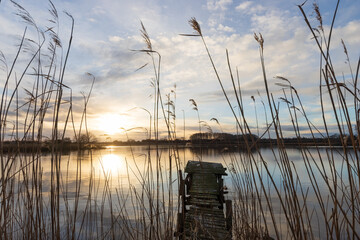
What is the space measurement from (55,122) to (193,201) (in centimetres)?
365

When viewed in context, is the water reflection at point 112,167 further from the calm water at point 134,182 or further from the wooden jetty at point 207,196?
the wooden jetty at point 207,196

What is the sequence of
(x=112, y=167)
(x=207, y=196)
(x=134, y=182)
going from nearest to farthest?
(x=207, y=196)
(x=134, y=182)
(x=112, y=167)

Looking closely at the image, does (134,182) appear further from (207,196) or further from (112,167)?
(112,167)

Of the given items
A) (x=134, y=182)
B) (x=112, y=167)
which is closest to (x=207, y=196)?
(x=134, y=182)

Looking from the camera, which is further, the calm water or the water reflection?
the water reflection

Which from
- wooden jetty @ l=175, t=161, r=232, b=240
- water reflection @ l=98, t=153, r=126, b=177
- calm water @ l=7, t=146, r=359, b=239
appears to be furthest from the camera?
wooden jetty @ l=175, t=161, r=232, b=240

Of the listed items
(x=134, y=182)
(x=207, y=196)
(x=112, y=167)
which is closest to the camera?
(x=207, y=196)

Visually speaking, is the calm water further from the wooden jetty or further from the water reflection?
the wooden jetty

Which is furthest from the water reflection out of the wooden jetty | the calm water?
the wooden jetty

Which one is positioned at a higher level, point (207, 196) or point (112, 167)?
point (207, 196)

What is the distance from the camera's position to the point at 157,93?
251 cm

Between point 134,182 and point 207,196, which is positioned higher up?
point 207,196

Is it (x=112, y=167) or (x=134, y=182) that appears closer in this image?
(x=134, y=182)

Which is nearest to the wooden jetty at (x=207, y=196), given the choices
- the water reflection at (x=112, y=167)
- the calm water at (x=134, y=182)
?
the calm water at (x=134, y=182)
